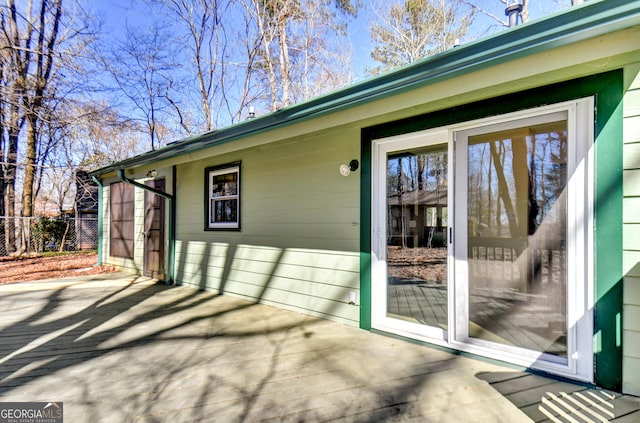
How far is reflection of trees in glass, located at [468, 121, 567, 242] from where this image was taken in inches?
86.7

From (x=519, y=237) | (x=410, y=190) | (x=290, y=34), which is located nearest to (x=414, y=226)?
(x=410, y=190)

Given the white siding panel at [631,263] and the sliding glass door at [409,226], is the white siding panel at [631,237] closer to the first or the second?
the white siding panel at [631,263]

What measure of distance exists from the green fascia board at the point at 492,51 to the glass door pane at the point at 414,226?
0.89m

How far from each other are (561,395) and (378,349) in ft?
3.98

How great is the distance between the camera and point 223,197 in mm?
4836

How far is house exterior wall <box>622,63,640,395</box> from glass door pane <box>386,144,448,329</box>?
49.9 inches

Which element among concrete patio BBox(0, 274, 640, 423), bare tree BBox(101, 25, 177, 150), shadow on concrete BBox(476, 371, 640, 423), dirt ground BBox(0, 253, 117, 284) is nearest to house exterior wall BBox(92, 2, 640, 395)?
shadow on concrete BBox(476, 371, 640, 423)

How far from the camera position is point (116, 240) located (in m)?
7.01

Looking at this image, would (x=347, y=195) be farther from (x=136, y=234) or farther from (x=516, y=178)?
(x=136, y=234)

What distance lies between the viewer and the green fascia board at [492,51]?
1547 mm

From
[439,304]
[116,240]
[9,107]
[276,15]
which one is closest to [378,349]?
[439,304]

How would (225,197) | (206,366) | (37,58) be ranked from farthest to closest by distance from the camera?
1. (37,58)
2. (225,197)
3. (206,366)

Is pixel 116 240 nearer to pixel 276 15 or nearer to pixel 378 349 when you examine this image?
pixel 378 349

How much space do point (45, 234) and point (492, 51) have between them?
13492 mm
